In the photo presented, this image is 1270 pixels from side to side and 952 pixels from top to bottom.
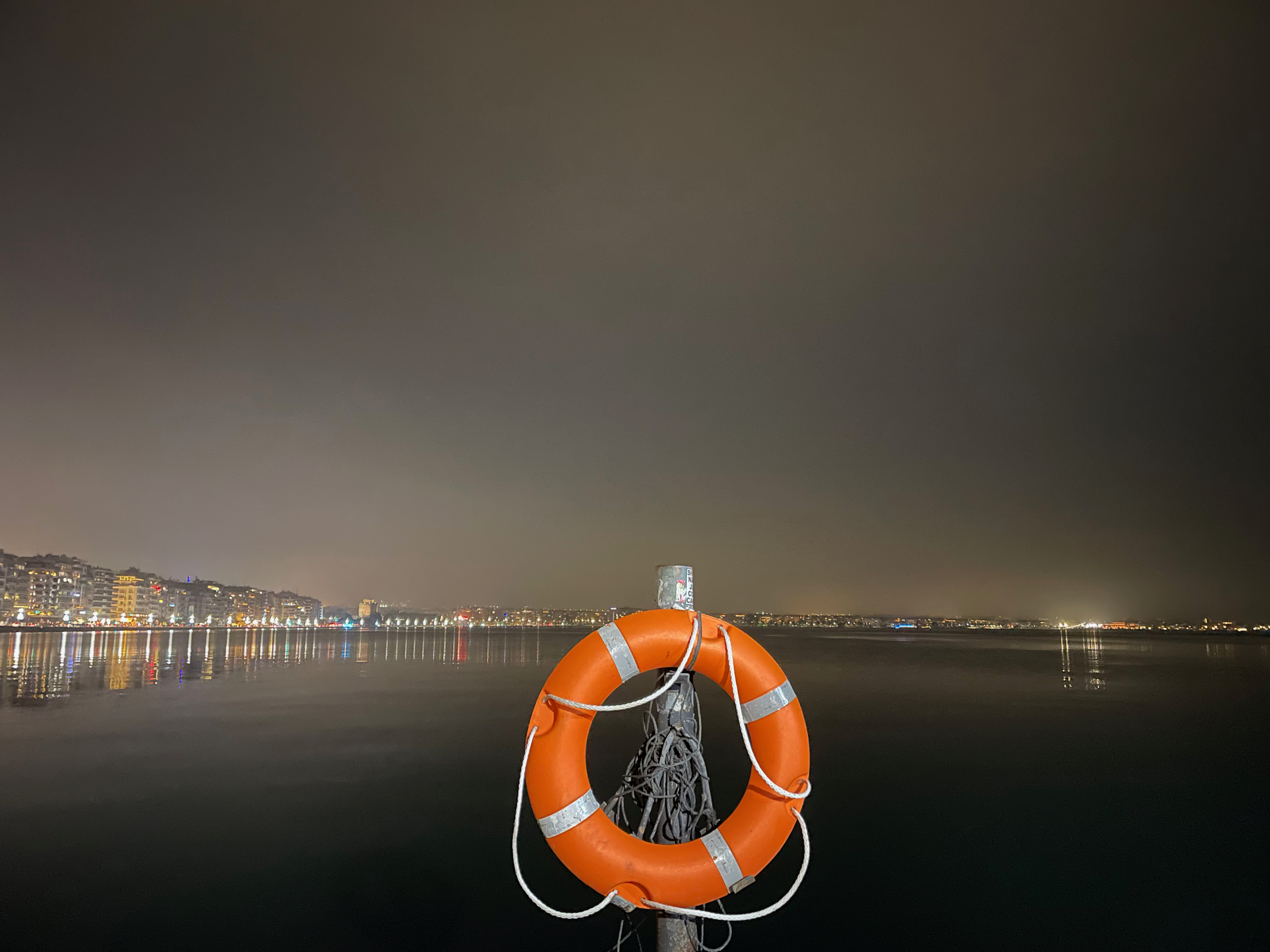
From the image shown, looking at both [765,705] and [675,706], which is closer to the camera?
[765,705]

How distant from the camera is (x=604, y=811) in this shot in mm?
3676

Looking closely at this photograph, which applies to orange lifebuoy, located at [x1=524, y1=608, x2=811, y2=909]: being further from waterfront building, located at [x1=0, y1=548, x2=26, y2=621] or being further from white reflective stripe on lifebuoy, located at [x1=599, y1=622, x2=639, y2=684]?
waterfront building, located at [x1=0, y1=548, x2=26, y2=621]

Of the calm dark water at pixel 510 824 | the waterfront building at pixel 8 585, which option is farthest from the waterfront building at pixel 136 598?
the calm dark water at pixel 510 824

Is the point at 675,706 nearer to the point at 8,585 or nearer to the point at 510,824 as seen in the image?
the point at 510,824

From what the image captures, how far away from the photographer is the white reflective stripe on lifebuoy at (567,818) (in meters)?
3.44

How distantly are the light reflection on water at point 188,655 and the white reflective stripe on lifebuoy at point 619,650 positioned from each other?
25266 mm

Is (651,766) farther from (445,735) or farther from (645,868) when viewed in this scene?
(445,735)

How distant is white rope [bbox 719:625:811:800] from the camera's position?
11.5 feet

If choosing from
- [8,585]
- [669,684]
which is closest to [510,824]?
[669,684]

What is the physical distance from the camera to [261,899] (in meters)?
7.20

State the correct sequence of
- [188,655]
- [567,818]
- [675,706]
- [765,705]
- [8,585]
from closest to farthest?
[567,818], [765,705], [675,706], [188,655], [8,585]

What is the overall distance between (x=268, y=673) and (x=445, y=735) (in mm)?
21999

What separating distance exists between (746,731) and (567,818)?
38.4 inches

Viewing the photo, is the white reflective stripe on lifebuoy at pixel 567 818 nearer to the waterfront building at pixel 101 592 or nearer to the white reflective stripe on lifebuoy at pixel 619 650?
the white reflective stripe on lifebuoy at pixel 619 650
